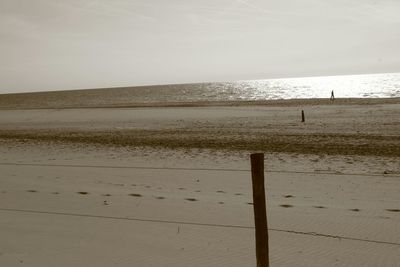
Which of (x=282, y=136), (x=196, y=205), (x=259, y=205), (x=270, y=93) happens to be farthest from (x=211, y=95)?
(x=259, y=205)

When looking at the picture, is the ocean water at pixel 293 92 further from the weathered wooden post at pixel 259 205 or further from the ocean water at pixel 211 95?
the weathered wooden post at pixel 259 205

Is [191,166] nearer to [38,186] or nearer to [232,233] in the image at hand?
[38,186]

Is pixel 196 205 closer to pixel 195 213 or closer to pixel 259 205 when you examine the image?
pixel 195 213

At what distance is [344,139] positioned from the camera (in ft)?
58.5

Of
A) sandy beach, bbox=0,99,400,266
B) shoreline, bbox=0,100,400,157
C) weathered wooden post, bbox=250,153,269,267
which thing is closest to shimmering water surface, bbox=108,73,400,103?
shoreline, bbox=0,100,400,157

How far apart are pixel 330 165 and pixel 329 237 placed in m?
6.13

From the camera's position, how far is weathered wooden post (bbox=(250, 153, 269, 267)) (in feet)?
13.6

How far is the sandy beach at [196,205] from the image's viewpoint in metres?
5.86

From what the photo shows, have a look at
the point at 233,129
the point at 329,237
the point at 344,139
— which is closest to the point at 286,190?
the point at 329,237

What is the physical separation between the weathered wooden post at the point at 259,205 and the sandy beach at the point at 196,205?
1.11 metres

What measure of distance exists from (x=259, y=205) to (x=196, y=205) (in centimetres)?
396

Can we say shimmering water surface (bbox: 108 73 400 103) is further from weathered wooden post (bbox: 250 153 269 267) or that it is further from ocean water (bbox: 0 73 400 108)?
weathered wooden post (bbox: 250 153 269 267)

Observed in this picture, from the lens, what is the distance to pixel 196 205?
8.20 meters

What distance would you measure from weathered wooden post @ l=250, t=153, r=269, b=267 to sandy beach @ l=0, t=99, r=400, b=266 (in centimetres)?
111
